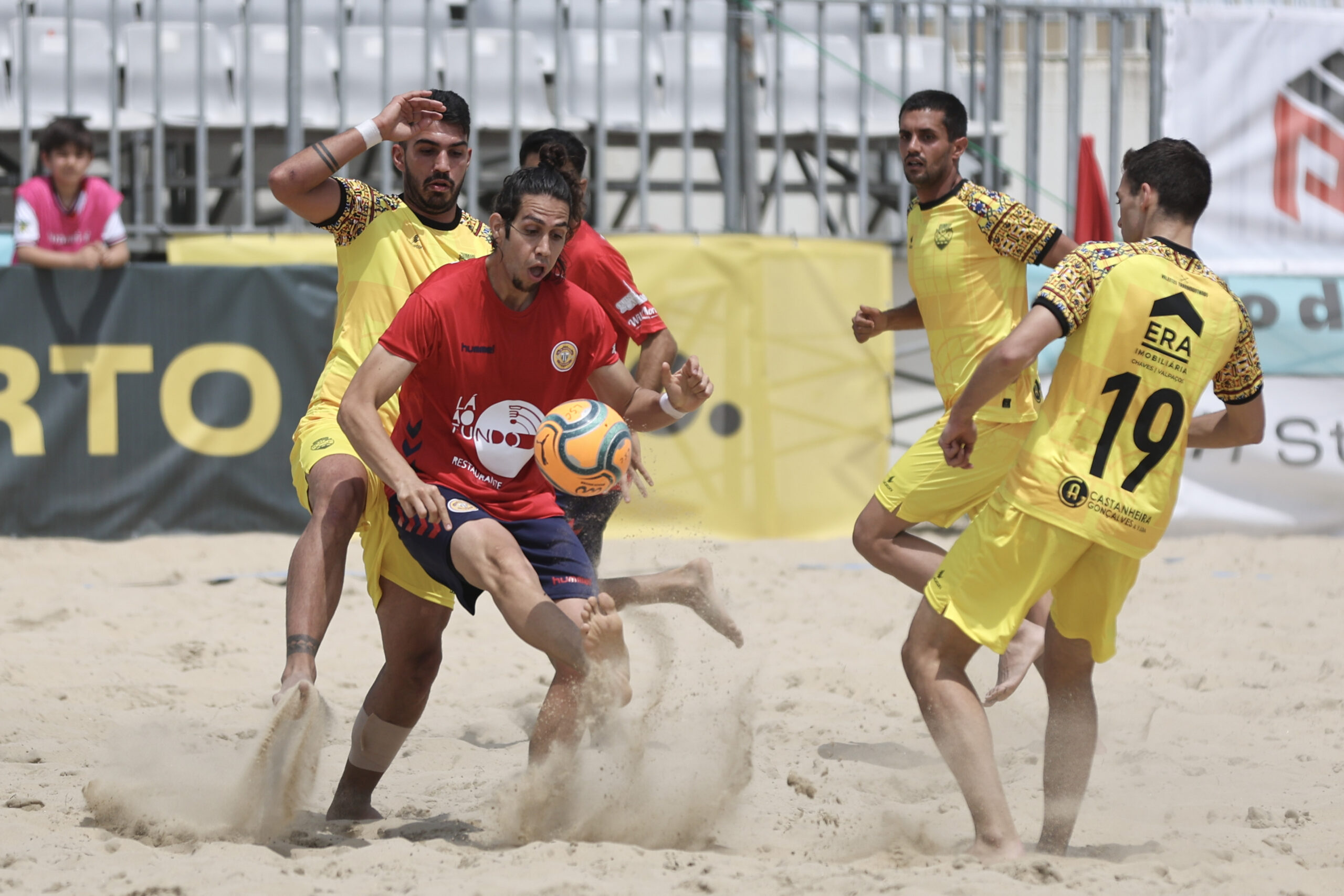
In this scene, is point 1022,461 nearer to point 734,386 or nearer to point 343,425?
point 343,425

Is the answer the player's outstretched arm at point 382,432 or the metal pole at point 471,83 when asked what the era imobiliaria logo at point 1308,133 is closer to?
the metal pole at point 471,83

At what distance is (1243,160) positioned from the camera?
9242 mm

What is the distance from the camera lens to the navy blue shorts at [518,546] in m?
3.71

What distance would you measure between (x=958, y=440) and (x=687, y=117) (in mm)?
5736

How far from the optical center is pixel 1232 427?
155 inches

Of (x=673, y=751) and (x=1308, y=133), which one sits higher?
(x=1308, y=133)

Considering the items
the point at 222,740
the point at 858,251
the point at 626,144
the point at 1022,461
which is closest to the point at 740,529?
the point at 858,251

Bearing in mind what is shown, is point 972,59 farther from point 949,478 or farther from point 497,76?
point 949,478

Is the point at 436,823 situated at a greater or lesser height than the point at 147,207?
lesser

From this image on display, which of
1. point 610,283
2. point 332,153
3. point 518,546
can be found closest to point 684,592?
point 610,283

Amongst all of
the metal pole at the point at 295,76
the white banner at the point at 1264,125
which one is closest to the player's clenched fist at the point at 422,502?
the metal pole at the point at 295,76

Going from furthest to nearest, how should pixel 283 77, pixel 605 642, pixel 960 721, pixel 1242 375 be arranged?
Result: 1. pixel 283 77
2. pixel 1242 375
3. pixel 605 642
4. pixel 960 721

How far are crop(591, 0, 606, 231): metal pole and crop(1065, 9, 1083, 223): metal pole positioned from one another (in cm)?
298

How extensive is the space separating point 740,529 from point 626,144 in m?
2.76
